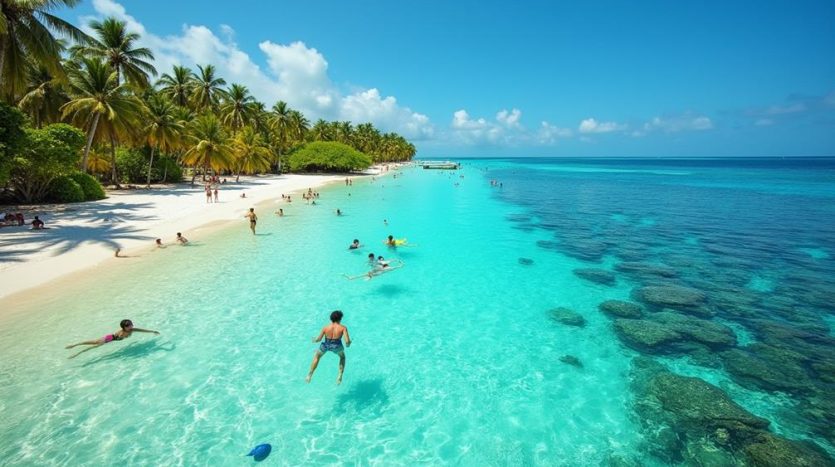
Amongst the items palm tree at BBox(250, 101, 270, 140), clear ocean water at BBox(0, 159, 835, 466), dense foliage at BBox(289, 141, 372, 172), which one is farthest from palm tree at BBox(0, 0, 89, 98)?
dense foliage at BBox(289, 141, 372, 172)

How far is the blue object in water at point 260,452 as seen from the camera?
6.90 metres

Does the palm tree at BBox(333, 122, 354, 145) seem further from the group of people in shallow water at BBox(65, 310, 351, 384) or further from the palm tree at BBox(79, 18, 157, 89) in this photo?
the group of people in shallow water at BBox(65, 310, 351, 384)

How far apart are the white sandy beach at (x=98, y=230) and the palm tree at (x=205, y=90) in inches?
897

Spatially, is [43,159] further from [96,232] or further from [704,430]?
[704,430]

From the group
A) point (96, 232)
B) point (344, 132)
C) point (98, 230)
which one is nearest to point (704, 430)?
point (96, 232)

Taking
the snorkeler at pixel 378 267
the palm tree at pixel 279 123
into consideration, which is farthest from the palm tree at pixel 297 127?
the snorkeler at pixel 378 267

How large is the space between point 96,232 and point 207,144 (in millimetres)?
26791

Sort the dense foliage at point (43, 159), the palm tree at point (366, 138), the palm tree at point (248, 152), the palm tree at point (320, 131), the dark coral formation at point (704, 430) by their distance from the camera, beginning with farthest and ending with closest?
1. the palm tree at point (366, 138)
2. the palm tree at point (320, 131)
3. the palm tree at point (248, 152)
4. the dense foliage at point (43, 159)
5. the dark coral formation at point (704, 430)

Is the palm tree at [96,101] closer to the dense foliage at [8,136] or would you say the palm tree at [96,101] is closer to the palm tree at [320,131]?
the dense foliage at [8,136]

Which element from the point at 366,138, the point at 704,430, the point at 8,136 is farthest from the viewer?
the point at 366,138

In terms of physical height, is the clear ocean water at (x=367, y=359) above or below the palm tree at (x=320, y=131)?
below

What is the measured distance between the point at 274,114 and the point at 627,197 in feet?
214

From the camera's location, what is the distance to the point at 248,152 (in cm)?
5769

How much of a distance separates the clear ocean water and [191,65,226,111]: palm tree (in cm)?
4166
